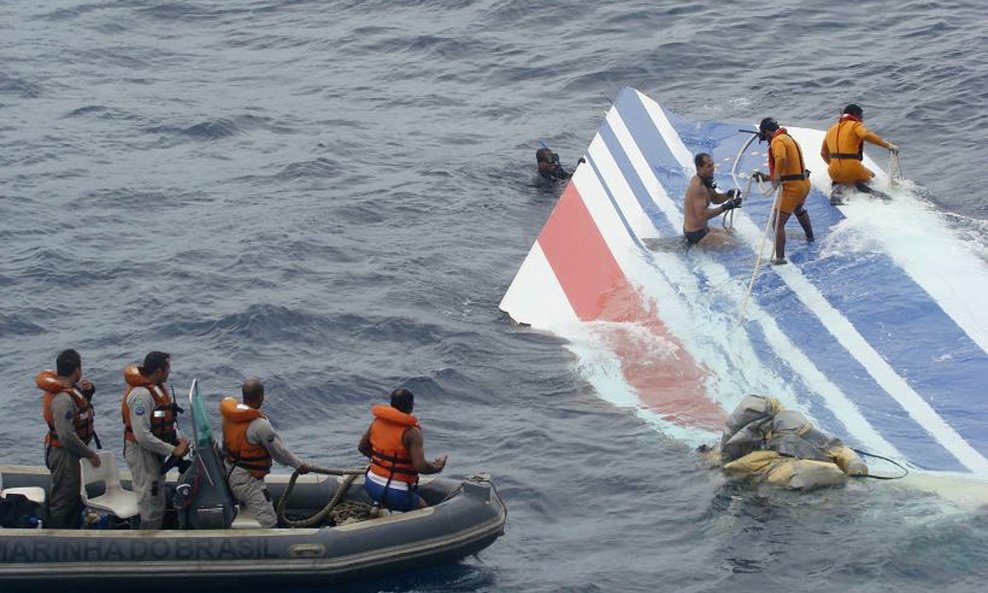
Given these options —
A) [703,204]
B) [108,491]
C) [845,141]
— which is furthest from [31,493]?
[845,141]

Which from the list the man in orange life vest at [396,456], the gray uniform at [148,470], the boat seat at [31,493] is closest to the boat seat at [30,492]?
the boat seat at [31,493]

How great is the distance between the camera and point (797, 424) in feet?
41.0

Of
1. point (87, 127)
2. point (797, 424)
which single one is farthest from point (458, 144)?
point (797, 424)

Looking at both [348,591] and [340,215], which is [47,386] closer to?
[348,591]

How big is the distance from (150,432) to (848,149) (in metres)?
9.33

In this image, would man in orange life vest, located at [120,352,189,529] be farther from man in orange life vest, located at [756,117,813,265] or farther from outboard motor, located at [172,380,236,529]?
man in orange life vest, located at [756,117,813,265]

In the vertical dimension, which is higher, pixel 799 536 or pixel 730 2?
pixel 730 2

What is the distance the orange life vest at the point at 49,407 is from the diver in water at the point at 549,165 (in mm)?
10261

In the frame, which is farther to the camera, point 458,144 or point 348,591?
point 458,144

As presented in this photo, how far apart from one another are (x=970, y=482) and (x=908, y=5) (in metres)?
15.3

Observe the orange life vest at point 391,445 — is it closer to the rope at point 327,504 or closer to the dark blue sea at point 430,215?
the rope at point 327,504

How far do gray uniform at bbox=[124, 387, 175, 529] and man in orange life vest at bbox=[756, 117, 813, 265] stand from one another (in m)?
7.51

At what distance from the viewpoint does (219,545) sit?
35.5 feet

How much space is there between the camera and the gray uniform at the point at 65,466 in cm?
1103
